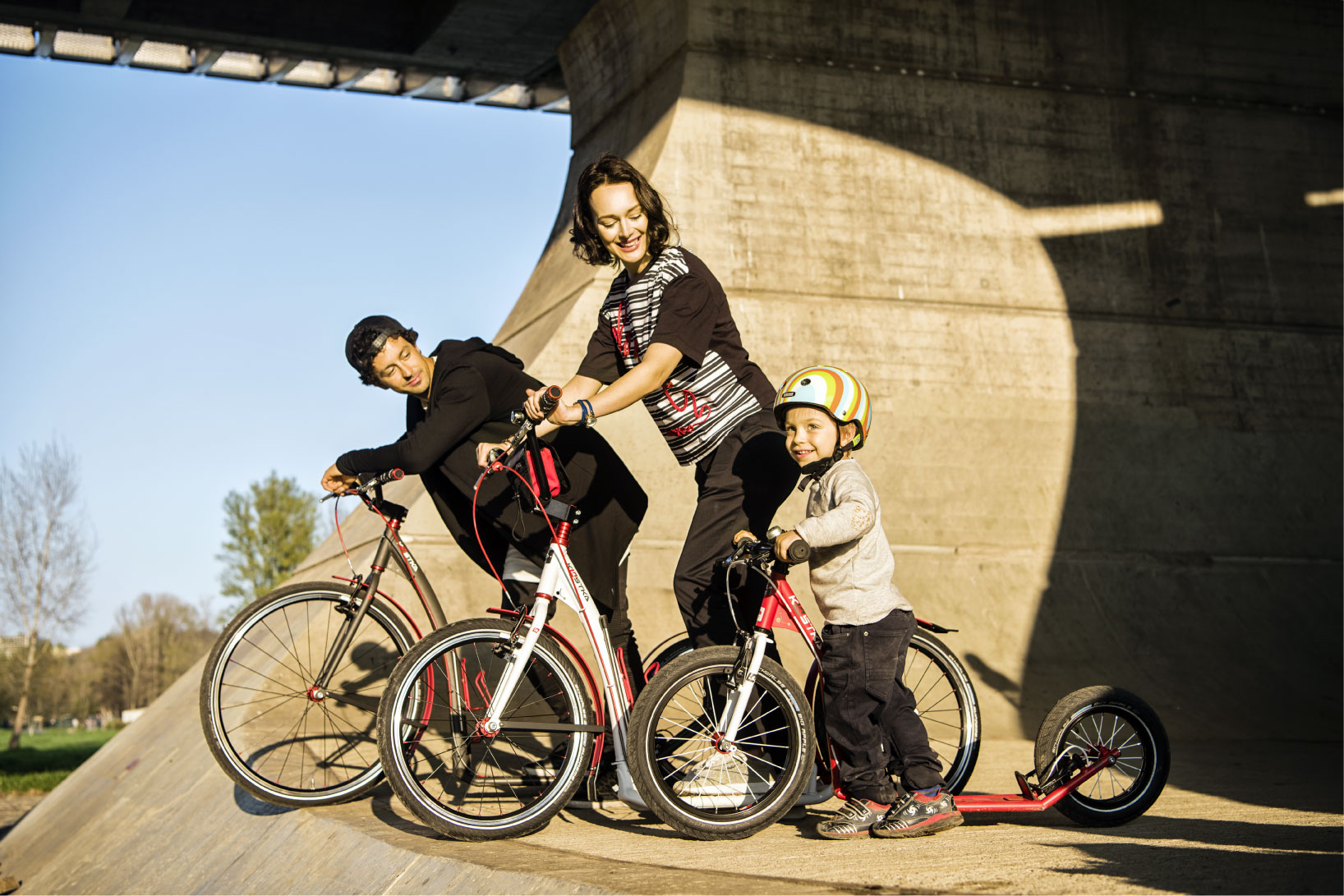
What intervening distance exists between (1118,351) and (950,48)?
267cm

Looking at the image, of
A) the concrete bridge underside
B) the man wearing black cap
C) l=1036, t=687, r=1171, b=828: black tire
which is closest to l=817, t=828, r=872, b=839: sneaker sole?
l=1036, t=687, r=1171, b=828: black tire

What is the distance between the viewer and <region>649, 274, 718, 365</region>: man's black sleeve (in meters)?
3.83

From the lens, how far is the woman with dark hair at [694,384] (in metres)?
3.94

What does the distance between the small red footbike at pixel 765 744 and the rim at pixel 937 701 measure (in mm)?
310

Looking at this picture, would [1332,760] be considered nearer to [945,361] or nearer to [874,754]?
[945,361]

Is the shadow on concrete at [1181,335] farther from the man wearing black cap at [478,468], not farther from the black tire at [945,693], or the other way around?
the man wearing black cap at [478,468]

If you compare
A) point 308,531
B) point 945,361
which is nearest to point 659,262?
point 945,361

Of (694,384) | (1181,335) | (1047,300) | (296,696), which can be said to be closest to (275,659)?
(296,696)

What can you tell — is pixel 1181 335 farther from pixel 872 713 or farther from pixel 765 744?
pixel 765 744

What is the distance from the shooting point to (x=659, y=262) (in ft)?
13.1

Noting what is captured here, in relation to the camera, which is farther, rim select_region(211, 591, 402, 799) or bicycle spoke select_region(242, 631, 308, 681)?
bicycle spoke select_region(242, 631, 308, 681)

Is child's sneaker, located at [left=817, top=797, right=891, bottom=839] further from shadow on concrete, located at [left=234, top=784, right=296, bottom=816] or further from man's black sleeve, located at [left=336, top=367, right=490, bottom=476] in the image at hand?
shadow on concrete, located at [left=234, top=784, right=296, bottom=816]

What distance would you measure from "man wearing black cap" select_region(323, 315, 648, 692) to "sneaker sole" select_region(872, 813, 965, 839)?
1.13 meters

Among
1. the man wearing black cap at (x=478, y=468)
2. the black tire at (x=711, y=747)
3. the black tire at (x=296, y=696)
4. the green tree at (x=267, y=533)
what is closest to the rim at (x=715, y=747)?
the black tire at (x=711, y=747)
